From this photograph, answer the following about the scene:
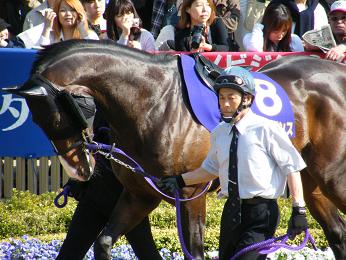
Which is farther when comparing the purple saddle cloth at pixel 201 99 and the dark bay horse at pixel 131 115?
the purple saddle cloth at pixel 201 99

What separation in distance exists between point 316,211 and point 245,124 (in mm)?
2444

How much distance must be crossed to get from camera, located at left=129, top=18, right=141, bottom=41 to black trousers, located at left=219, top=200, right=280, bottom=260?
3.93 metres

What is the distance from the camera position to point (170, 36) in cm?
902

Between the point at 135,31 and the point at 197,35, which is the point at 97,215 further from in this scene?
the point at 135,31

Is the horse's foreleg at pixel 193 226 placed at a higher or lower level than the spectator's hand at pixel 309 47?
lower

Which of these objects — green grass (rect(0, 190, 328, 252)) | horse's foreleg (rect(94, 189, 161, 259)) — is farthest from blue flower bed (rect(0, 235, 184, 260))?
horse's foreleg (rect(94, 189, 161, 259))

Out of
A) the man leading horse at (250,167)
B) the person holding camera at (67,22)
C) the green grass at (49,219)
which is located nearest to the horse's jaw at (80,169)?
the man leading horse at (250,167)

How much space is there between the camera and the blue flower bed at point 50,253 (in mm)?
7512

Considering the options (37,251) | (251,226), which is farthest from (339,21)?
(251,226)

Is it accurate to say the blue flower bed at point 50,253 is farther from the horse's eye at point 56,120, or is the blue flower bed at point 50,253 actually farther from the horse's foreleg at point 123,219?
the horse's eye at point 56,120

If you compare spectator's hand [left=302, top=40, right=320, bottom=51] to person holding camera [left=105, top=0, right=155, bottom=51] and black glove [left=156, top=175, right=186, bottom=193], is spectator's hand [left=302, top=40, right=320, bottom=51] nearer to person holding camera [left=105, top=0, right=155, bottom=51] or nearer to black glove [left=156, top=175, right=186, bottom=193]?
person holding camera [left=105, top=0, right=155, bottom=51]

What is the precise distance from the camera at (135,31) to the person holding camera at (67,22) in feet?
1.17

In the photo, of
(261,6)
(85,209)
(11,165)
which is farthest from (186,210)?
(261,6)

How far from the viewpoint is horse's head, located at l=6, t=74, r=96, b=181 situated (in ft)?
19.2
